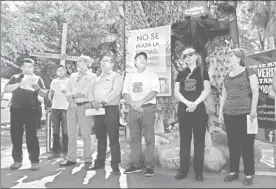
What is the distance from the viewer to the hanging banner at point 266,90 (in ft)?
15.1

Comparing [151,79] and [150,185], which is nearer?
[150,185]

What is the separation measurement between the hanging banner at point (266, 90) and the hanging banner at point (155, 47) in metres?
1.49

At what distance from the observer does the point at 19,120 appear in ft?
14.1

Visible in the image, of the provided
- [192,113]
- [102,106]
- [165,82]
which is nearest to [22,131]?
[102,106]

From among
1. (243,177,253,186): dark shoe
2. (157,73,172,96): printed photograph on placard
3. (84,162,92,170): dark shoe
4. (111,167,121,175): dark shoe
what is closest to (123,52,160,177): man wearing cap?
(111,167,121,175): dark shoe

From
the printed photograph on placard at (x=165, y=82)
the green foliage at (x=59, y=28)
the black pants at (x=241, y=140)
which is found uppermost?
the green foliage at (x=59, y=28)

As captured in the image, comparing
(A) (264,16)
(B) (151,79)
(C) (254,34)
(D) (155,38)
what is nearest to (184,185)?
(B) (151,79)

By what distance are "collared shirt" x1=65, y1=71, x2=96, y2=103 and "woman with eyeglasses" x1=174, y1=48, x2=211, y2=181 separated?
1.33 m

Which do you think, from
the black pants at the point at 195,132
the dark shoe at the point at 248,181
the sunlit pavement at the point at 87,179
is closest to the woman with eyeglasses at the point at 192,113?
the black pants at the point at 195,132

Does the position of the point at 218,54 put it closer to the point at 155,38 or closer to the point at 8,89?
the point at 155,38

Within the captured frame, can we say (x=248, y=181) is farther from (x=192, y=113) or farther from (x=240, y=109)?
(x=192, y=113)

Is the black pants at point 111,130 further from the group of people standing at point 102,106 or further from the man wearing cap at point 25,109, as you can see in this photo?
the man wearing cap at point 25,109

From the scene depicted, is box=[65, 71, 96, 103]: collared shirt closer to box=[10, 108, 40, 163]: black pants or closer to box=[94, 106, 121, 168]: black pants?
box=[94, 106, 121, 168]: black pants

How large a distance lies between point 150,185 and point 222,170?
3.94 feet
